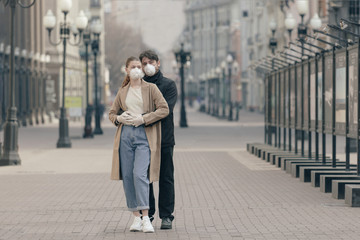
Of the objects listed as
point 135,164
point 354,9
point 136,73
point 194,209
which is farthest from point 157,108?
point 354,9

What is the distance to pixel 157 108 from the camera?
1021 cm

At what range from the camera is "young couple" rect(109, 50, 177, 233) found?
10109mm

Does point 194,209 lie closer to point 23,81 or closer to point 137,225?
point 137,225

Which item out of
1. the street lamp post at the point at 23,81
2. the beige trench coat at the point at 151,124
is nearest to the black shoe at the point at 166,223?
the beige trench coat at the point at 151,124

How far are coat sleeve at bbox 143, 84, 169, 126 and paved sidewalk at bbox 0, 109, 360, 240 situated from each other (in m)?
1.16

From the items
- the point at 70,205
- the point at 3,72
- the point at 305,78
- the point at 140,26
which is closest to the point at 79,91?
the point at 3,72

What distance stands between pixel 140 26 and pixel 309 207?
7117 inches

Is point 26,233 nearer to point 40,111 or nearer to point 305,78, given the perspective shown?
point 305,78

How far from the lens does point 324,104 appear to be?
55.0ft

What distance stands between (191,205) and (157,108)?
3.04 meters

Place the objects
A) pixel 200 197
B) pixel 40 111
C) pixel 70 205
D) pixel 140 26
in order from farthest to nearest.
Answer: pixel 140 26 < pixel 40 111 < pixel 200 197 < pixel 70 205

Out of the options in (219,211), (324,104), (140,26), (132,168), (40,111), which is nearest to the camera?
(132,168)

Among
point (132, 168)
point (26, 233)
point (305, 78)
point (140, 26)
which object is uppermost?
point (140, 26)

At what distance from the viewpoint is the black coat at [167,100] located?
34.1 feet
